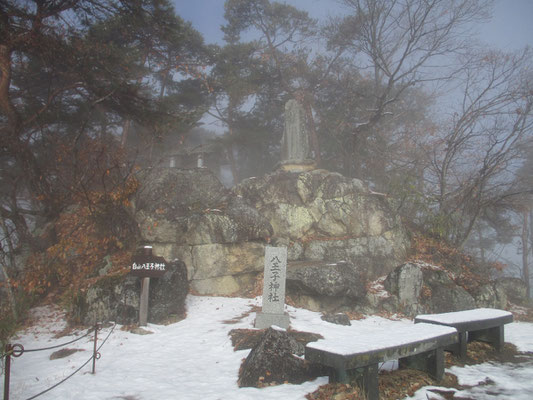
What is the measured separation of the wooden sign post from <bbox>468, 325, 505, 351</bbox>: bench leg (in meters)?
6.64

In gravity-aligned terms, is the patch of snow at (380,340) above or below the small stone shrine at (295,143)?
below

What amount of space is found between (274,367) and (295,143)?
37.5 feet

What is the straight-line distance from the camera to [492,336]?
22.6ft

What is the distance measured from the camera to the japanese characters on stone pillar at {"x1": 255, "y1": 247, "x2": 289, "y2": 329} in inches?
304

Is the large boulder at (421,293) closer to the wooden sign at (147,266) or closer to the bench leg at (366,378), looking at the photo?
the bench leg at (366,378)

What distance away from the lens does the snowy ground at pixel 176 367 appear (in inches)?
191

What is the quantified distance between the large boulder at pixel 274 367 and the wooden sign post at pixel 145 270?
3.24 m

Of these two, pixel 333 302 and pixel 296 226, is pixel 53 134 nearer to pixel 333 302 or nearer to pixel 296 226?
pixel 296 226

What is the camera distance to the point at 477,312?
23.7 feet

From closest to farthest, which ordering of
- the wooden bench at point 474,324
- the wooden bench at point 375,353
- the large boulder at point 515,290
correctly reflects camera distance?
1. the wooden bench at point 375,353
2. the wooden bench at point 474,324
3. the large boulder at point 515,290

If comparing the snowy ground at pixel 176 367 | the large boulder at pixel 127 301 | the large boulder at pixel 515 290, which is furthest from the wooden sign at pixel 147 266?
the large boulder at pixel 515 290

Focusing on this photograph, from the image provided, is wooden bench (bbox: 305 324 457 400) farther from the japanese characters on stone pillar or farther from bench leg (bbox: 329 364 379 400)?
the japanese characters on stone pillar

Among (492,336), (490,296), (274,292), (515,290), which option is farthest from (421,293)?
(515,290)

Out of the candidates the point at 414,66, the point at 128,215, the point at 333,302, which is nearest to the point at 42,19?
the point at 128,215
